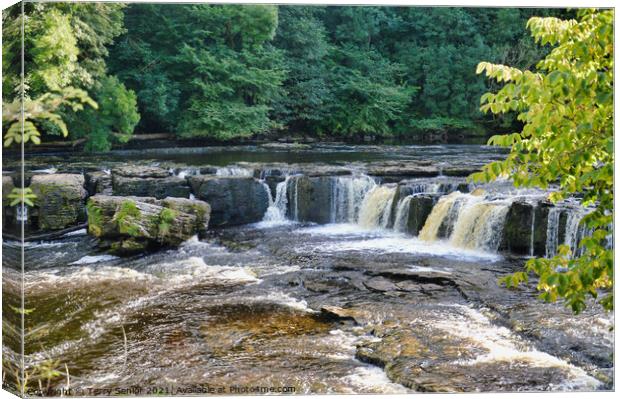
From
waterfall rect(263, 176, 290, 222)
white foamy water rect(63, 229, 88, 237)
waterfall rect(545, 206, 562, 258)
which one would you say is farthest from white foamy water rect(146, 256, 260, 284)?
waterfall rect(545, 206, 562, 258)

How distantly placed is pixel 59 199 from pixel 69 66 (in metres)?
1.81

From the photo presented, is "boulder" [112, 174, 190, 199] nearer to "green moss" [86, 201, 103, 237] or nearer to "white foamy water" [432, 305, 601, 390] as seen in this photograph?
"green moss" [86, 201, 103, 237]

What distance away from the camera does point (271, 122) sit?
651cm

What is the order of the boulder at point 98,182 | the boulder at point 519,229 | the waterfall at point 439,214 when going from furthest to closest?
the waterfall at point 439,214 < the boulder at point 519,229 < the boulder at point 98,182

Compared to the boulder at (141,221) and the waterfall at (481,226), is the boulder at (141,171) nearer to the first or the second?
the boulder at (141,221)

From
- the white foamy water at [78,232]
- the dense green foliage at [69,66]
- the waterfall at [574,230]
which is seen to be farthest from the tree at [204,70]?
the waterfall at [574,230]

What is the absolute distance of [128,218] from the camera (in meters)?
7.52

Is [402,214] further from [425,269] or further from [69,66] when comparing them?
[69,66]

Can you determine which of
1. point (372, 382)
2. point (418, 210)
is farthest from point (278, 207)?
point (372, 382)

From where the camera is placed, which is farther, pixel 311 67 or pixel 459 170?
pixel 459 170

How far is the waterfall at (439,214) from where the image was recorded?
829 cm

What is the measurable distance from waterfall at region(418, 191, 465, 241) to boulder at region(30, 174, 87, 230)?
4.06 metres

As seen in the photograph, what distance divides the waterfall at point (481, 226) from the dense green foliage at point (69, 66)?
4143 mm

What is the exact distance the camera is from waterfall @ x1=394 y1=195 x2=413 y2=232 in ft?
28.9
